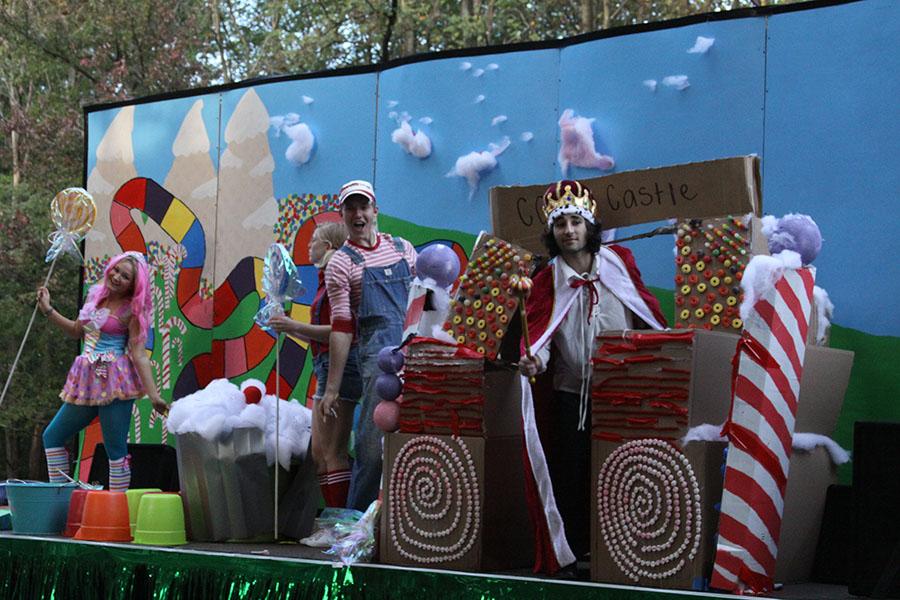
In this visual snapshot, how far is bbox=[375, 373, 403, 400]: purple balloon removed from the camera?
197 inches

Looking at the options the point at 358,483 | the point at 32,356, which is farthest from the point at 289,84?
the point at 32,356

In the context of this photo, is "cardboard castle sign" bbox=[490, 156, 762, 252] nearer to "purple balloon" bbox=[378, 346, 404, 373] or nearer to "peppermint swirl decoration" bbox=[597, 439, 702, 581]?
"purple balloon" bbox=[378, 346, 404, 373]

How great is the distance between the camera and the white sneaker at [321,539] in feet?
18.1

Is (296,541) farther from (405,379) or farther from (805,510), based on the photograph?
(805,510)

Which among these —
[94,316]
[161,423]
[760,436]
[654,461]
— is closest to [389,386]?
[654,461]

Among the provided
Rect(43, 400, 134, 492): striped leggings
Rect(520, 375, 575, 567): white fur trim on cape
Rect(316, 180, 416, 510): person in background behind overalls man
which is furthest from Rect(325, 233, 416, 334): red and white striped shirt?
Rect(43, 400, 134, 492): striped leggings

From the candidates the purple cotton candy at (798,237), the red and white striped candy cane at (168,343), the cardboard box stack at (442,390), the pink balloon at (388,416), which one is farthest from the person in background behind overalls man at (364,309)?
the red and white striped candy cane at (168,343)

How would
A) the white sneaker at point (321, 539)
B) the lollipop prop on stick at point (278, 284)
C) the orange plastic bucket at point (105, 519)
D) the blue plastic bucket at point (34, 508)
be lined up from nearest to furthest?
the white sneaker at point (321, 539)
the orange plastic bucket at point (105, 519)
the lollipop prop on stick at point (278, 284)
the blue plastic bucket at point (34, 508)

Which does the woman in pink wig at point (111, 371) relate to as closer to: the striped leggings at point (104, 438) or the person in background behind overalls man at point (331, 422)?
the striped leggings at point (104, 438)

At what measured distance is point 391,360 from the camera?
502 cm

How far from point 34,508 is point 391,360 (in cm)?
217

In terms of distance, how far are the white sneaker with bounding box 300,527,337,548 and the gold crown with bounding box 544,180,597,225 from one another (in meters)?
1.79

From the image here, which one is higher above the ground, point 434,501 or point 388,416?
point 388,416

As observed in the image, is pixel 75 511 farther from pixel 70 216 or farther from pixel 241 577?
pixel 70 216
